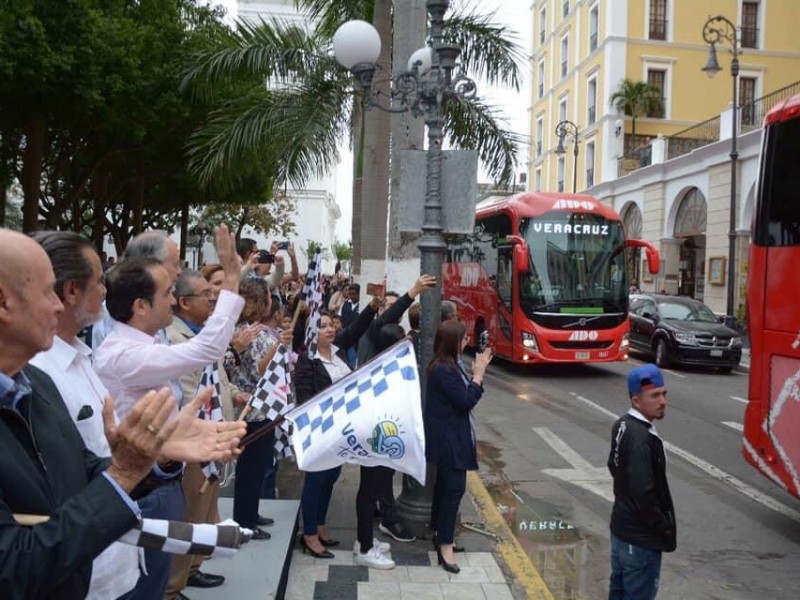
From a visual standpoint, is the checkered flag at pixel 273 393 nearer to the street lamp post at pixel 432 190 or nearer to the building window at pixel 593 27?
the street lamp post at pixel 432 190

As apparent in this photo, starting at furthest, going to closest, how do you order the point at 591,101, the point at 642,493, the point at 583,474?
the point at 591,101 < the point at 583,474 < the point at 642,493

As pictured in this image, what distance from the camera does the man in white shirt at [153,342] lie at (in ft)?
10.4

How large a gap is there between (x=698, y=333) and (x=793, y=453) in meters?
11.0

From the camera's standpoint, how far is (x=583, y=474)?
27.1 ft

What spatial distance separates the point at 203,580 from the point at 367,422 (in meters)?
1.34

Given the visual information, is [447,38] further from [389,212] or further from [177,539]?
[177,539]

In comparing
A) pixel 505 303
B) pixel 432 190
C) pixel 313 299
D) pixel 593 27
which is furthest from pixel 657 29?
pixel 313 299

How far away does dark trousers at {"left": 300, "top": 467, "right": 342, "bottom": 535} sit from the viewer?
538 cm

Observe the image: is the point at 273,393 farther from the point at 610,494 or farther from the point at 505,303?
the point at 505,303

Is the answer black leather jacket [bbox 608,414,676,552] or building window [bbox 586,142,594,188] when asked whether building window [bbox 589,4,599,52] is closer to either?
building window [bbox 586,142,594,188]

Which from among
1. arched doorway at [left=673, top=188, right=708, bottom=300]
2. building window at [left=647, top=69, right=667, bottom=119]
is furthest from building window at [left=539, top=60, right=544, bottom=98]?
arched doorway at [left=673, top=188, right=708, bottom=300]

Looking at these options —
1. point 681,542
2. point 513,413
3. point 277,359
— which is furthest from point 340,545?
point 513,413

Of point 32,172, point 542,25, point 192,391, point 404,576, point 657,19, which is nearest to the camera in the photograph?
point 192,391

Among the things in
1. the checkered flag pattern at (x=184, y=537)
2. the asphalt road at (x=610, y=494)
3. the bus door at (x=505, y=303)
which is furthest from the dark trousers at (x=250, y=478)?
the bus door at (x=505, y=303)
